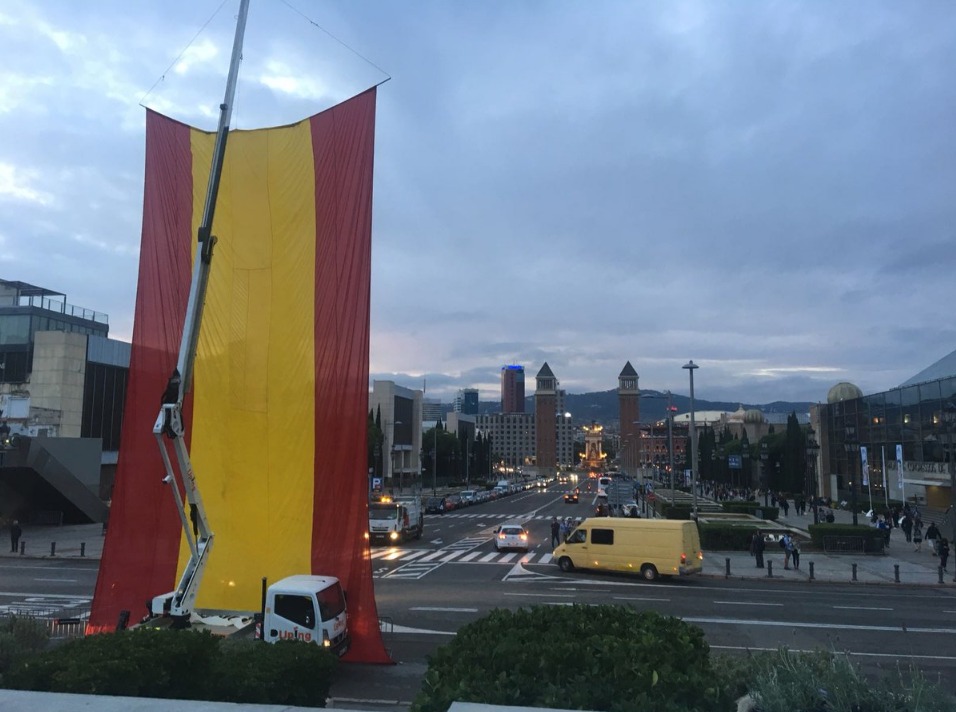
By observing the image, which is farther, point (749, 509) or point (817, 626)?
point (749, 509)

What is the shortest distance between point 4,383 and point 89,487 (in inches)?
415

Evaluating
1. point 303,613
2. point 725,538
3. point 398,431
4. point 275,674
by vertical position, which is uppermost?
point 398,431

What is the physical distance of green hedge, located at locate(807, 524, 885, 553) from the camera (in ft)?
115

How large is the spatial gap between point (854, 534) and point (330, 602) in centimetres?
3121

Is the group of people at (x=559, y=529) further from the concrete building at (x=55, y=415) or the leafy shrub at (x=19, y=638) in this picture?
the concrete building at (x=55, y=415)

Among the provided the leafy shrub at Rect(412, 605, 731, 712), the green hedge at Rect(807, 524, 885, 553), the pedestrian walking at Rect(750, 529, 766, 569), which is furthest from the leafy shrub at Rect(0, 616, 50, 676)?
the green hedge at Rect(807, 524, 885, 553)

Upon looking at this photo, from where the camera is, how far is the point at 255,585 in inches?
599

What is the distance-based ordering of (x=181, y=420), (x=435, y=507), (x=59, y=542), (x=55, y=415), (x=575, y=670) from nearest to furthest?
1. (x=575, y=670)
2. (x=181, y=420)
3. (x=59, y=542)
4. (x=55, y=415)
5. (x=435, y=507)

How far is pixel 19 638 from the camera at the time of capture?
35.0 ft

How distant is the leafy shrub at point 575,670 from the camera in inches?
209

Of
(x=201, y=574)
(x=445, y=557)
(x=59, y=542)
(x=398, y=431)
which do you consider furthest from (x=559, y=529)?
(x=398, y=431)

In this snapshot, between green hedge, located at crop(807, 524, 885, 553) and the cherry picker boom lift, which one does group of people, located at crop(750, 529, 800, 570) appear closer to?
green hedge, located at crop(807, 524, 885, 553)

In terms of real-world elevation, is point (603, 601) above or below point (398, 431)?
below

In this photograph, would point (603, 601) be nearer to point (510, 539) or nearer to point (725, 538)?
point (510, 539)
